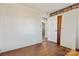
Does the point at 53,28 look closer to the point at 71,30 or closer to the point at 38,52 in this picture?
the point at 71,30

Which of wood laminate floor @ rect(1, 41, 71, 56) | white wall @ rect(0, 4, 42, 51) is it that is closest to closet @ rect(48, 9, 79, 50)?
wood laminate floor @ rect(1, 41, 71, 56)

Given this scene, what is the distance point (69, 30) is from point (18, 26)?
2.06 meters

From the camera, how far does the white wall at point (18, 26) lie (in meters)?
2.97

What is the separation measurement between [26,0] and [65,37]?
3.32 m

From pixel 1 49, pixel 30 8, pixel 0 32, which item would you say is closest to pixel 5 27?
pixel 0 32

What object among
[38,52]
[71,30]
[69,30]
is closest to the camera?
[38,52]

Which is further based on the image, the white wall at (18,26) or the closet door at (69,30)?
the closet door at (69,30)

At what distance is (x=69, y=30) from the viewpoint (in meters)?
3.53

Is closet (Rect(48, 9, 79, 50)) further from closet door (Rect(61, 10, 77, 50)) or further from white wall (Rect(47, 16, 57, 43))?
white wall (Rect(47, 16, 57, 43))

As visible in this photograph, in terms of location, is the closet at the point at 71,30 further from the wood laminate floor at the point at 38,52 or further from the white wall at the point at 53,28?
the white wall at the point at 53,28

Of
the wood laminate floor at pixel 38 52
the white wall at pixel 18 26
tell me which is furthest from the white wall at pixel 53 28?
the wood laminate floor at pixel 38 52

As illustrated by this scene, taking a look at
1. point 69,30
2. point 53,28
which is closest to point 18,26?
point 69,30

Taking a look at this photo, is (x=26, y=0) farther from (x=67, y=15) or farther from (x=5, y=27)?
(x=67, y=15)

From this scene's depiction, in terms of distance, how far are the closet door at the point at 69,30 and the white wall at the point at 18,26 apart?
131 cm
